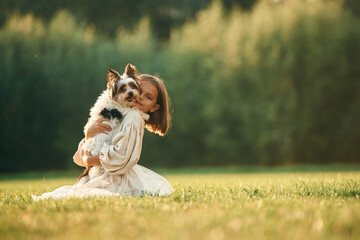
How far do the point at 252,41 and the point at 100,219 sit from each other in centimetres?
1400

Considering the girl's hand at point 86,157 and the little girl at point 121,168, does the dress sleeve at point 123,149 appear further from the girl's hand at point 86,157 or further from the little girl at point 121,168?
the girl's hand at point 86,157

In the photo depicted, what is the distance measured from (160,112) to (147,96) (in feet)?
0.95

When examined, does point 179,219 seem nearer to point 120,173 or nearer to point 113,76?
point 120,173

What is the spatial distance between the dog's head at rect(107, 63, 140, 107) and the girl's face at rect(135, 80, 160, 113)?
0.21 m

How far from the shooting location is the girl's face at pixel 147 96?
4500mm

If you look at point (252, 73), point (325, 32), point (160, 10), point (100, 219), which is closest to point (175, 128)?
point (252, 73)

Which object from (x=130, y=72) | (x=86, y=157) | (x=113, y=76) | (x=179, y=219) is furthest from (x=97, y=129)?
(x=179, y=219)

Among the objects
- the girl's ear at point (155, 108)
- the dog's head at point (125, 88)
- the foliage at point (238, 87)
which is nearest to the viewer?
the dog's head at point (125, 88)

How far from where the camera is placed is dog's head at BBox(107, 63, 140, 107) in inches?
164

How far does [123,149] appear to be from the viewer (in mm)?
3932

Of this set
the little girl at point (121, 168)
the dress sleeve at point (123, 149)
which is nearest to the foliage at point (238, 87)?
the little girl at point (121, 168)

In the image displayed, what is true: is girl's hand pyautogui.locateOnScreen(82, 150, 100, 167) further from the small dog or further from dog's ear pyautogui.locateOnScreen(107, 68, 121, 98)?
dog's ear pyautogui.locateOnScreen(107, 68, 121, 98)

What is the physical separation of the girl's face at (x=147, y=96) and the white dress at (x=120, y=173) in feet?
1.04

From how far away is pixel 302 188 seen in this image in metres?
4.73
